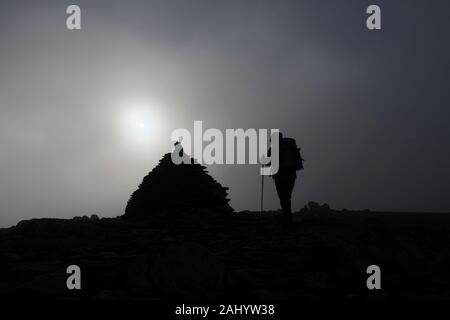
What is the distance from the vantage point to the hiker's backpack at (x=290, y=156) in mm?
13633

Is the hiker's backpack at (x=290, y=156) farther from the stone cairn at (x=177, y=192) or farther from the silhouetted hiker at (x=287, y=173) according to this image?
the stone cairn at (x=177, y=192)

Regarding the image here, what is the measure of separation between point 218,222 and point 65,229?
478cm

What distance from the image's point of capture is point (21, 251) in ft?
30.4

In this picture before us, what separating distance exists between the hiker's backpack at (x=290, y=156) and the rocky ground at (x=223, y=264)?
8.23 feet

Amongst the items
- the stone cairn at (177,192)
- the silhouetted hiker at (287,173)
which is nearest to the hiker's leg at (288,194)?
the silhouetted hiker at (287,173)

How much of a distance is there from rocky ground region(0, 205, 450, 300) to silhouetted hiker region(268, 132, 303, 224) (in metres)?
1.82

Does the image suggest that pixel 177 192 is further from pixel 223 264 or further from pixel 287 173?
pixel 223 264

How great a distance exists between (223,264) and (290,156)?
25.4 ft

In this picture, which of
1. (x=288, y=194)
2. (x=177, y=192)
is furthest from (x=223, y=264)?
(x=177, y=192)

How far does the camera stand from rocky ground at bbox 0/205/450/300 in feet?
20.0

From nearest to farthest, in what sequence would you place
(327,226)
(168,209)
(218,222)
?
(327,226)
(218,222)
(168,209)

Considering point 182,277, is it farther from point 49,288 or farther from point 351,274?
point 351,274

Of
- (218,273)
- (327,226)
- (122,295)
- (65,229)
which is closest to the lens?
(122,295)

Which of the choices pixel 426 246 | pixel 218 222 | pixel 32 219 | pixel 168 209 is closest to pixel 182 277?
pixel 426 246
